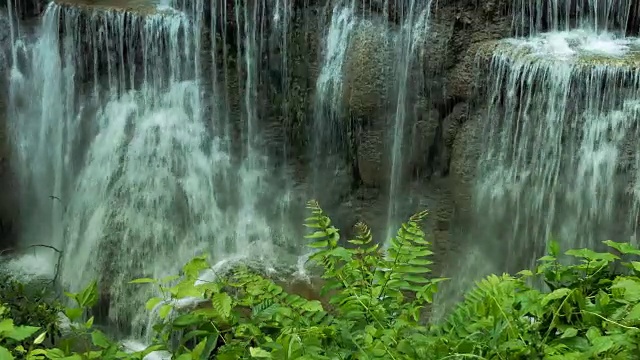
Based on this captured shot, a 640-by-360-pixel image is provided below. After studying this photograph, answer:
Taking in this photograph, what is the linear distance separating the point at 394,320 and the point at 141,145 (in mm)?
6678

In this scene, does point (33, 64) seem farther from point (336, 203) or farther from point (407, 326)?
point (407, 326)

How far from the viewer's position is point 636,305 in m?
1.94

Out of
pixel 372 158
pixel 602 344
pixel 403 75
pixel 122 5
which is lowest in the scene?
pixel 372 158

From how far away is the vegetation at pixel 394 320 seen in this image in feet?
6.72

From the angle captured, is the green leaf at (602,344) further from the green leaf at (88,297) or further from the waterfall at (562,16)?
the waterfall at (562,16)

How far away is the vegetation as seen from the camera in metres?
2.05

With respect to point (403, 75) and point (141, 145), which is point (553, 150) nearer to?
point (403, 75)

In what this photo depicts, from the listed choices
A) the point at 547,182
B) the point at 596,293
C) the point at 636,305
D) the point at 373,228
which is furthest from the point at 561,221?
the point at 636,305

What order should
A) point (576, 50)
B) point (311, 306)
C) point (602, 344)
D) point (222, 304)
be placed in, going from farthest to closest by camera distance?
1. point (576, 50)
2. point (311, 306)
3. point (222, 304)
4. point (602, 344)

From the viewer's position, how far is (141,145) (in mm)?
8492

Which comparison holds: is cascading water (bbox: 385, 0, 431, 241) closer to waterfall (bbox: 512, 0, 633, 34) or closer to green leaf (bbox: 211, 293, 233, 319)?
waterfall (bbox: 512, 0, 633, 34)

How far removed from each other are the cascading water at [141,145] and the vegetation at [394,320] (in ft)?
18.5

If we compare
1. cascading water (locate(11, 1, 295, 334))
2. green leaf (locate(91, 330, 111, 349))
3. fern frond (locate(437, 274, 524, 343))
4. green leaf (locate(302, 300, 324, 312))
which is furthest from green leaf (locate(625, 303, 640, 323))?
cascading water (locate(11, 1, 295, 334))

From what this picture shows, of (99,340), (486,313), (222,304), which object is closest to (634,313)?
(486,313)
